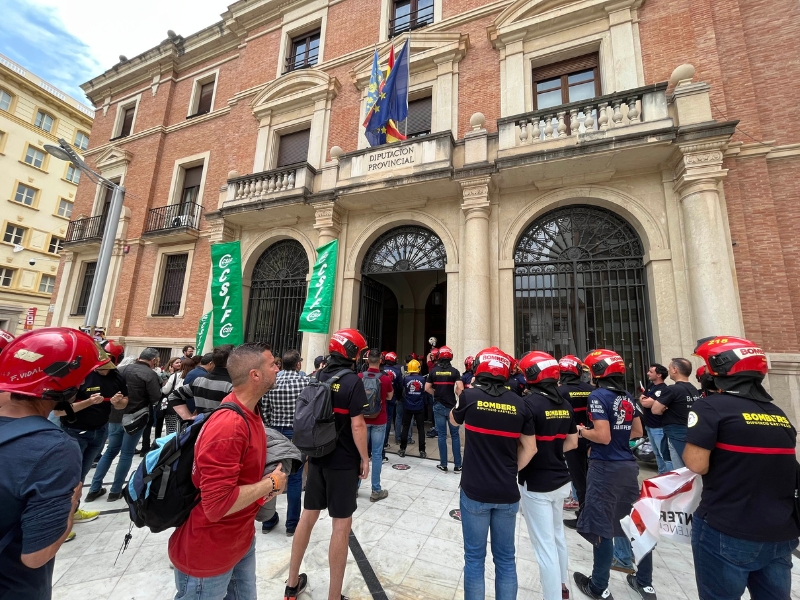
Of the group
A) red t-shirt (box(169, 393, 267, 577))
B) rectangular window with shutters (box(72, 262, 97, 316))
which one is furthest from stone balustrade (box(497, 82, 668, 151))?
rectangular window with shutters (box(72, 262, 97, 316))

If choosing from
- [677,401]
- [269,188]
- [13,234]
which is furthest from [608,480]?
[13,234]

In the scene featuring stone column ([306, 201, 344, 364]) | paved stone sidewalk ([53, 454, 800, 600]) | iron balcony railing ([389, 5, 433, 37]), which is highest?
iron balcony railing ([389, 5, 433, 37])

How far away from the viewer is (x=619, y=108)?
703 cm

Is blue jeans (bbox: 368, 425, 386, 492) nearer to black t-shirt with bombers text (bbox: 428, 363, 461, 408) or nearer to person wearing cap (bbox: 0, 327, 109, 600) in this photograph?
black t-shirt with bombers text (bbox: 428, 363, 461, 408)

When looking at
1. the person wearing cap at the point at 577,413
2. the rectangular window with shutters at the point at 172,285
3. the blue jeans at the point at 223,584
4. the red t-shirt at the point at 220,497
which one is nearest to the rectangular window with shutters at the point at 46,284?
the rectangular window with shutters at the point at 172,285

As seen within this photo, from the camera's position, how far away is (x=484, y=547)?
245 centimetres

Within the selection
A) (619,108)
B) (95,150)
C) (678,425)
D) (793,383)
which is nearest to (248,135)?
(95,150)

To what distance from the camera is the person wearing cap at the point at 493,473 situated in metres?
2.41

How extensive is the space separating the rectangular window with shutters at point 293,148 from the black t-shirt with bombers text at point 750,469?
11.9m

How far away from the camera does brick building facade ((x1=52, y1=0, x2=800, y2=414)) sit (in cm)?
644

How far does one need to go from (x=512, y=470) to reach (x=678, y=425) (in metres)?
3.11

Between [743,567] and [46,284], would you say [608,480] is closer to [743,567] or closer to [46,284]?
[743,567]

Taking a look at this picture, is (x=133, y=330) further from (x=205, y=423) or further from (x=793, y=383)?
(x=793, y=383)

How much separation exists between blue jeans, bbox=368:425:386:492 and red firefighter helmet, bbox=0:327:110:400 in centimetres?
372
